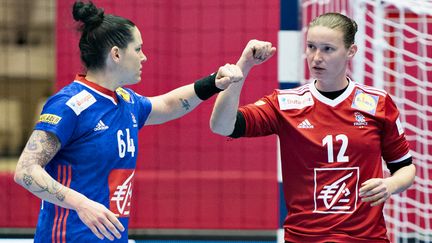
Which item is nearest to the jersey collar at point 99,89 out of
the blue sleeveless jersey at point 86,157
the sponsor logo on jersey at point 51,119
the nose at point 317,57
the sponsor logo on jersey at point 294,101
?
the blue sleeveless jersey at point 86,157

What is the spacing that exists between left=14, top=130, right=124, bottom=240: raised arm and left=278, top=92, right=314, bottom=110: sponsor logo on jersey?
80cm

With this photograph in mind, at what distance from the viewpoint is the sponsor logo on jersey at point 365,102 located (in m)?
3.29

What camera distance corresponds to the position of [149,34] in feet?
25.0

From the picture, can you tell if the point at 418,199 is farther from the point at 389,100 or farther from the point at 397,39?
the point at 389,100

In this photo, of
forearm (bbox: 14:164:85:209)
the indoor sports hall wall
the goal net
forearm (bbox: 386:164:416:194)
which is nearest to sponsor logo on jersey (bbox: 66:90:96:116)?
forearm (bbox: 14:164:85:209)

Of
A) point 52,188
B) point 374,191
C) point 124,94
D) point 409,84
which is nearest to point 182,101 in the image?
Result: point 124,94

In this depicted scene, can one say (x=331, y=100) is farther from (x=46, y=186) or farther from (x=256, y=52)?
(x=46, y=186)

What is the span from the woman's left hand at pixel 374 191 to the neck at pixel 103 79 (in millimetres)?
951

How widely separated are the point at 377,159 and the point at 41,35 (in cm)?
558

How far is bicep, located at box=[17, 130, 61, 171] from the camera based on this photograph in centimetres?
298

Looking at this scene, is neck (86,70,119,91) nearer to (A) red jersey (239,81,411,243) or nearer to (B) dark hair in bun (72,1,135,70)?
(B) dark hair in bun (72,1,135,70)

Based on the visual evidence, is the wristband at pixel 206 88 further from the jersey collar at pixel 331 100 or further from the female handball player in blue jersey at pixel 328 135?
the jersey collar at pixel 331 100

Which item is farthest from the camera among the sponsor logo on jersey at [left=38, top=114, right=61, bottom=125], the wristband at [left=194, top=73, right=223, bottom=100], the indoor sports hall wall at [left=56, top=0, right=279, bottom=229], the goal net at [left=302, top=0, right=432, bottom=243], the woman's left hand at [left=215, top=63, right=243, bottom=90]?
the indoor sports hall wall at [left=56, top=0, right=279, bottom=229]

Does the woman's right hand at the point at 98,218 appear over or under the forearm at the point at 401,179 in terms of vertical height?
under
